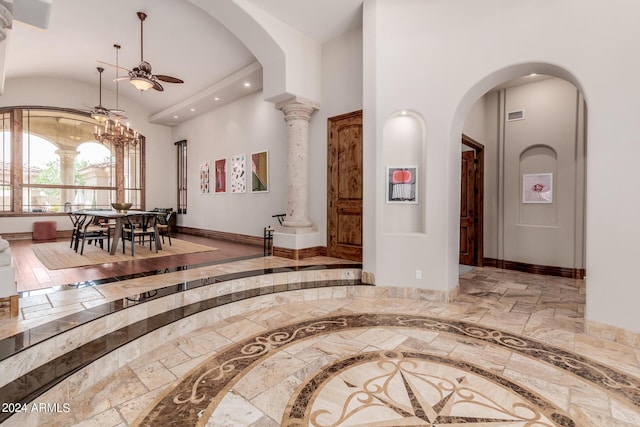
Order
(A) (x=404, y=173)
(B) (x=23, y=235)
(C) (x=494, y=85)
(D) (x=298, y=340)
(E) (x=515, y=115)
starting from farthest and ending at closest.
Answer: (B) (x=23, y=235) < (E) (x=515, y=115) < (A) (x=404, y=173) < (C) (x=494, y=85) < (D) (x=298, y=340)

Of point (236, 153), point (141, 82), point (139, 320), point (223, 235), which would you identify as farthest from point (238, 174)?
point (139, 320)

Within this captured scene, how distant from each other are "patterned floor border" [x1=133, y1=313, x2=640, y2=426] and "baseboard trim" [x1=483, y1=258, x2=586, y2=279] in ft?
11.1

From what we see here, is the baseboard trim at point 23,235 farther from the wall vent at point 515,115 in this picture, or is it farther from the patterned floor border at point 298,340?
the wall vent at point 515,115

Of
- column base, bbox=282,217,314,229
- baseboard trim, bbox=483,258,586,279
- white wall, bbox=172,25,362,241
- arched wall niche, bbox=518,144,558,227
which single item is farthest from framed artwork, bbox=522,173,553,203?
column base, bbox=282,217,314,229

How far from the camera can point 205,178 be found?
928cm

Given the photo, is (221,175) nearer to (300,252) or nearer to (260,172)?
(260,172)

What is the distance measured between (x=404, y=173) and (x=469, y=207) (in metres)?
2.84

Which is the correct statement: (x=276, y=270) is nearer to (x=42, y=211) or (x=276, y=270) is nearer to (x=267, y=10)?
(x=267, y=10)

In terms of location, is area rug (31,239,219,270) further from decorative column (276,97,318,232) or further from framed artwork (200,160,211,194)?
framed artwork (200,160,211,194)

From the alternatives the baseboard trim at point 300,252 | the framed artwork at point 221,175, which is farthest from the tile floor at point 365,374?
the framed artwork at point 221,175

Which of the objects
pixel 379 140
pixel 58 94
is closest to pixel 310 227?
pixel 379 140

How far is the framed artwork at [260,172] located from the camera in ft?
23.6

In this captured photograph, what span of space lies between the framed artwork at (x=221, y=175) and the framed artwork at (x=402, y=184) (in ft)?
18.0

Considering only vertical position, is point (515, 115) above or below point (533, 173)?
above
